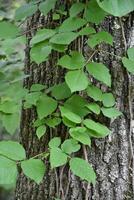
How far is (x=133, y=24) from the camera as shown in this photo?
4.59 feet

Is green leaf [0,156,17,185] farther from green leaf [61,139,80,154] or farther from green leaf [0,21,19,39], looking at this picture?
green leaf [0,21,19,39]

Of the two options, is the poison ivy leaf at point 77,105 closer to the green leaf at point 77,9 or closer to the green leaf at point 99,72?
the green leaf at point 99,72

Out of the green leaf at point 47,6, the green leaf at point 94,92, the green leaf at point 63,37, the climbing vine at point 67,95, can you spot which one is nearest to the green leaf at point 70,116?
the climbing vine at point 67,95

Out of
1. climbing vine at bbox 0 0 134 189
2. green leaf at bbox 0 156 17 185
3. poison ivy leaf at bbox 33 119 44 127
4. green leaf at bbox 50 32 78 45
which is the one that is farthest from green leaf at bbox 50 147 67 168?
green leaf at bbox 50 32 78 45

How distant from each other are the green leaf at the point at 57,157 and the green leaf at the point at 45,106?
0.58ft

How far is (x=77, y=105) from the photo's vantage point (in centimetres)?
135

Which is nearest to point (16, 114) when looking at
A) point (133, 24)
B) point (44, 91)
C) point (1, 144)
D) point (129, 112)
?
point (44, 91)

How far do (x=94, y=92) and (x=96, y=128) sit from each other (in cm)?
14

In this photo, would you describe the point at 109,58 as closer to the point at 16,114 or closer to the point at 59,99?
the point at 59,99

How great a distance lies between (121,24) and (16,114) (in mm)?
495

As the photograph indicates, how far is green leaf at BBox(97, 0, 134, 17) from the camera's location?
1153mm

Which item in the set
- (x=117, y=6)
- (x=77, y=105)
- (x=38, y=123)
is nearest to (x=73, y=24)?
(x=117, y=6)

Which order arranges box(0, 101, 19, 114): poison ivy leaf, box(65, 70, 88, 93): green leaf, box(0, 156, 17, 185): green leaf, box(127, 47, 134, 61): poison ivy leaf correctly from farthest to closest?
box(0, 101, 19, 114): poison ivy leaf → box(127, 47, 134, 61): poison ivy leaf → box(65, 70, 88, 93): green leaf → box(0, 156, 17, 185): green leaf

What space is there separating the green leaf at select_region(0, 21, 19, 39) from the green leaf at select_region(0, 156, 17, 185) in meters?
0.43
